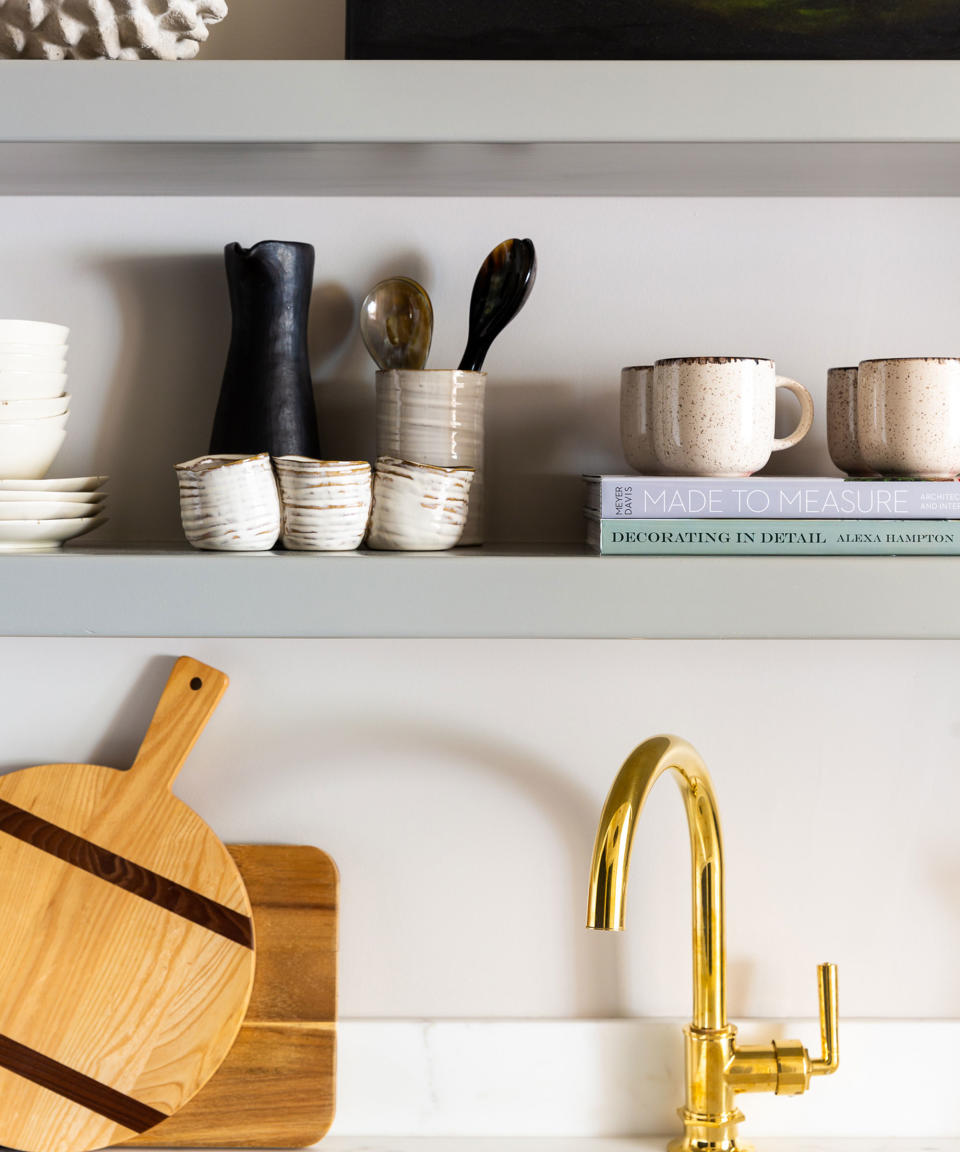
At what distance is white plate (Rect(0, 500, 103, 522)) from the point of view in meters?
0.83

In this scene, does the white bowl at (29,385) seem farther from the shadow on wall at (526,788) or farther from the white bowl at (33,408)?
the shadow on wall at (526,788)

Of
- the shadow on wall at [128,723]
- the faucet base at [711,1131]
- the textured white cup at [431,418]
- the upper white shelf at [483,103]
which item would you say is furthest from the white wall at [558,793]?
the upper white shelf at [483,103]

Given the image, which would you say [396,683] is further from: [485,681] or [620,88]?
[620,88]

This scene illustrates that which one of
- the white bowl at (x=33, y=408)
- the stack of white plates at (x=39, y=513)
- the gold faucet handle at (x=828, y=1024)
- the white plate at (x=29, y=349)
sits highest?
the white plate at (x=29, y=349)

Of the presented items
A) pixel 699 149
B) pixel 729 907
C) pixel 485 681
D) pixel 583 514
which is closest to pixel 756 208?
pixel 699 149

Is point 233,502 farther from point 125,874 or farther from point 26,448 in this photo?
point 125,874

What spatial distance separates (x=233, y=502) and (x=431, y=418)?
194 mm

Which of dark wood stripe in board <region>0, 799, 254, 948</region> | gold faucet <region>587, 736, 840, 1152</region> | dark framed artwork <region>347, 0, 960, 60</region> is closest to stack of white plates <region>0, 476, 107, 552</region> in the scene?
dark wood stripe in board <region>0, 799, 254, 948</region>

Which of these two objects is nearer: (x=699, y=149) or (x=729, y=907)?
(x=699, y=149)

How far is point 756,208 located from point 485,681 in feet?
1.72

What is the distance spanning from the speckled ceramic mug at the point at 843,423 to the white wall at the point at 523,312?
9 centimetres

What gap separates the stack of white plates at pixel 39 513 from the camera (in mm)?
834

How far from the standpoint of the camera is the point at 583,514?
1020mm

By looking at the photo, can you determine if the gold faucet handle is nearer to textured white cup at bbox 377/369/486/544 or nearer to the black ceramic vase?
textured white cup at bbox 377/369/486/544
